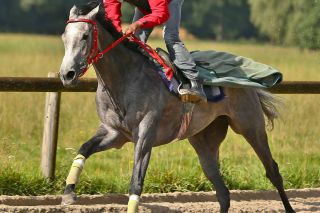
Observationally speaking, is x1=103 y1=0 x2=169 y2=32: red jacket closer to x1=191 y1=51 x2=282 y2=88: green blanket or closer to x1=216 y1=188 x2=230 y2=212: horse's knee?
x1=191 y1=51 x2=282 y2=88: green blanket

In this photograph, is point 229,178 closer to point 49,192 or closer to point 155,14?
point 49,192

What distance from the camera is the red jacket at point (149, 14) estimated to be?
6.27m

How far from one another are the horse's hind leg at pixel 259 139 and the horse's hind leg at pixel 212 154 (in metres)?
0.15

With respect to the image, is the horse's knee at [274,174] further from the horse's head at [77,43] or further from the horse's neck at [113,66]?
the horse's head at [77,43]

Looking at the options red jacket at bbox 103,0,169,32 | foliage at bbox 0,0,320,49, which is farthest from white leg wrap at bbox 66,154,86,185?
foliage at bbox 0,0,320,49

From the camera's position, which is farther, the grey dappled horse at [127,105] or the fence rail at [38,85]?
the fence rail at [38,85]

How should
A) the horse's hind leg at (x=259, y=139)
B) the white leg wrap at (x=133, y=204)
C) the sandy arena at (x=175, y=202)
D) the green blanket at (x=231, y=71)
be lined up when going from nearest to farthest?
the white leg wrap at (x=133, y=204) < the green blanket at (x=231, y=71) < the sandy arena at (x=175, y=202) < the horse's hind leg at (x=259, y=139)

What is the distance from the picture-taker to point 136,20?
666 cm

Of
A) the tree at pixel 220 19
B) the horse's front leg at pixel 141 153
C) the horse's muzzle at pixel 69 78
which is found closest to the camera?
the horse's muzzle at pixel 69 78

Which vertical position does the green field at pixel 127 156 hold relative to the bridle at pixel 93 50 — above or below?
below

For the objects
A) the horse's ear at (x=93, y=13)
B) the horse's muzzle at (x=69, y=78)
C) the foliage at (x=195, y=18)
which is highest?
the foliage at (x=195, y=18)

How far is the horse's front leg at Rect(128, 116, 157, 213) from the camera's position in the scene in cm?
616

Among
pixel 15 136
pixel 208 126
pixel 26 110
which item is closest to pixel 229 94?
pixel 208 126

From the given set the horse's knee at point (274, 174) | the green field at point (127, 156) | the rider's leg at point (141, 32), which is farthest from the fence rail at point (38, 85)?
the horse's knee at point (274, 174)
